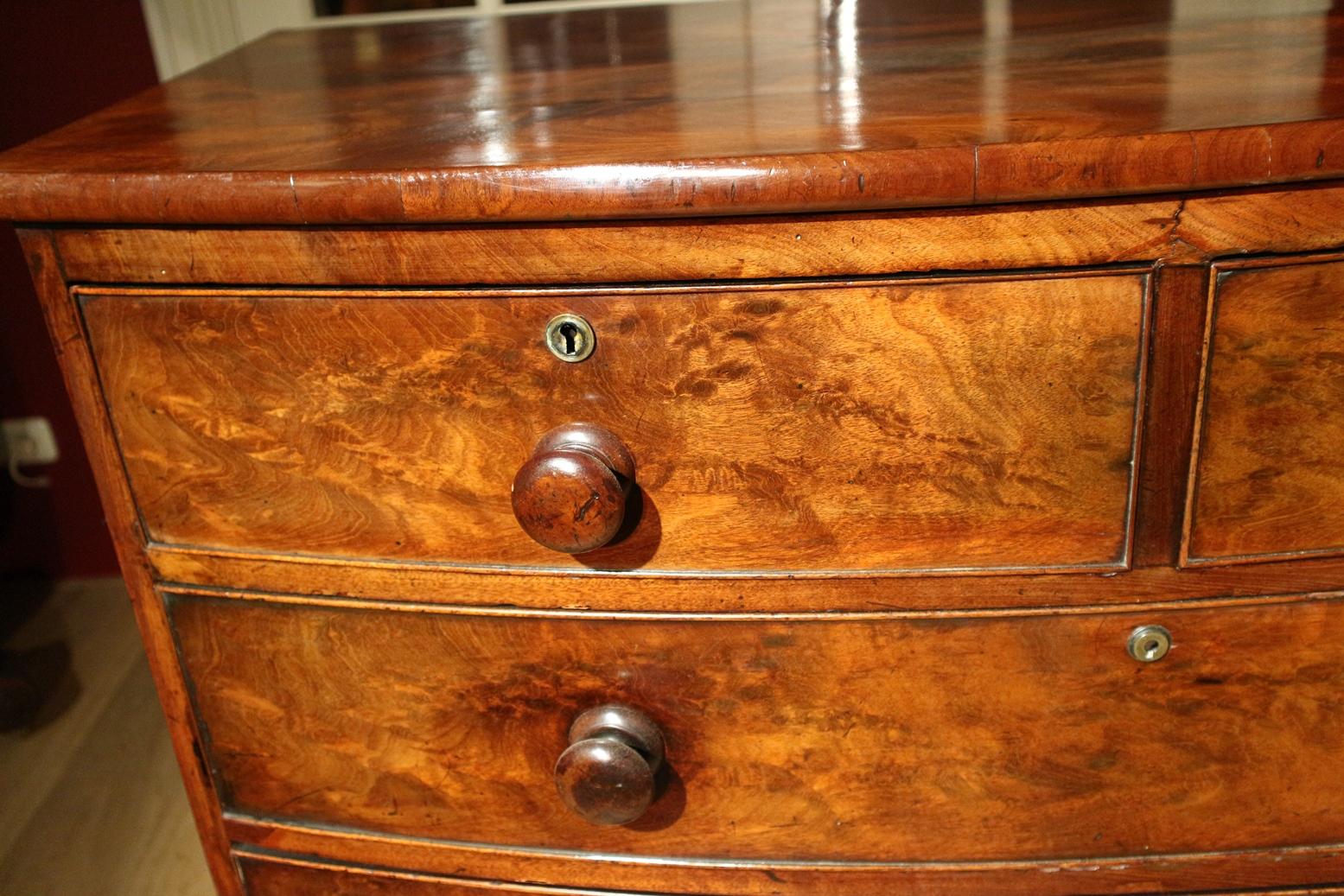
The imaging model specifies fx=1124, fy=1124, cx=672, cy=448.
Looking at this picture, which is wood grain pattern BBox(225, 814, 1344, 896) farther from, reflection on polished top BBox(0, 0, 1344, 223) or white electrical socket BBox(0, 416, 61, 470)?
white electrical socket BBox(0, 416, 61, 470)

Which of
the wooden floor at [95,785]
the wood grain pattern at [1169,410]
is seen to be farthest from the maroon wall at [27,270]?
the wood grain pattern at [1169,410]

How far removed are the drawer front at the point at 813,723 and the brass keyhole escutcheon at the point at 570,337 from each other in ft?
0.61

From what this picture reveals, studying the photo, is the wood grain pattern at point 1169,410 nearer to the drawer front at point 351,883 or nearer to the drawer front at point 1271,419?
the drawer front at point 1271,419

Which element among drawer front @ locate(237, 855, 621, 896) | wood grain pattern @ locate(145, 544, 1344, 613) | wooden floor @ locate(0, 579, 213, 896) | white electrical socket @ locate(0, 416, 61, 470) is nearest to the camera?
wood grain pattern @ locate(145, 544, 1344, 613)

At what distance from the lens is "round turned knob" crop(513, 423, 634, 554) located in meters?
0.63

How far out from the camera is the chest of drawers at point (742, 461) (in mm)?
604

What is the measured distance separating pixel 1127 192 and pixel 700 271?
225 mm

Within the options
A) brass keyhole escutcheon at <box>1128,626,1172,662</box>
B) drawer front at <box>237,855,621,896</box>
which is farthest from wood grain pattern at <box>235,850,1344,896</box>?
brass keyhole escutcheon at <box>1128,626,1172,662</box>

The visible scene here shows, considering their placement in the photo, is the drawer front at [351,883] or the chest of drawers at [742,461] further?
the drawer front at [351,883]

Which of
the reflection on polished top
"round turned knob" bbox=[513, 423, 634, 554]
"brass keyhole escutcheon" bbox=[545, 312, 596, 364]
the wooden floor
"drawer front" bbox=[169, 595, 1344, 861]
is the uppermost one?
the reflection on polished top

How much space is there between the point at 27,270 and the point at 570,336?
1189mm

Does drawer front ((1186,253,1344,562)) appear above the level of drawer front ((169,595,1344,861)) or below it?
above

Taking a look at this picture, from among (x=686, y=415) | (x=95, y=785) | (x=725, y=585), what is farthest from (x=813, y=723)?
(x=95, y=785)

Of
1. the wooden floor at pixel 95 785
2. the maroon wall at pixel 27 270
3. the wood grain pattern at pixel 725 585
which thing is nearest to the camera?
the wood grain pattern at pixel 725 585
